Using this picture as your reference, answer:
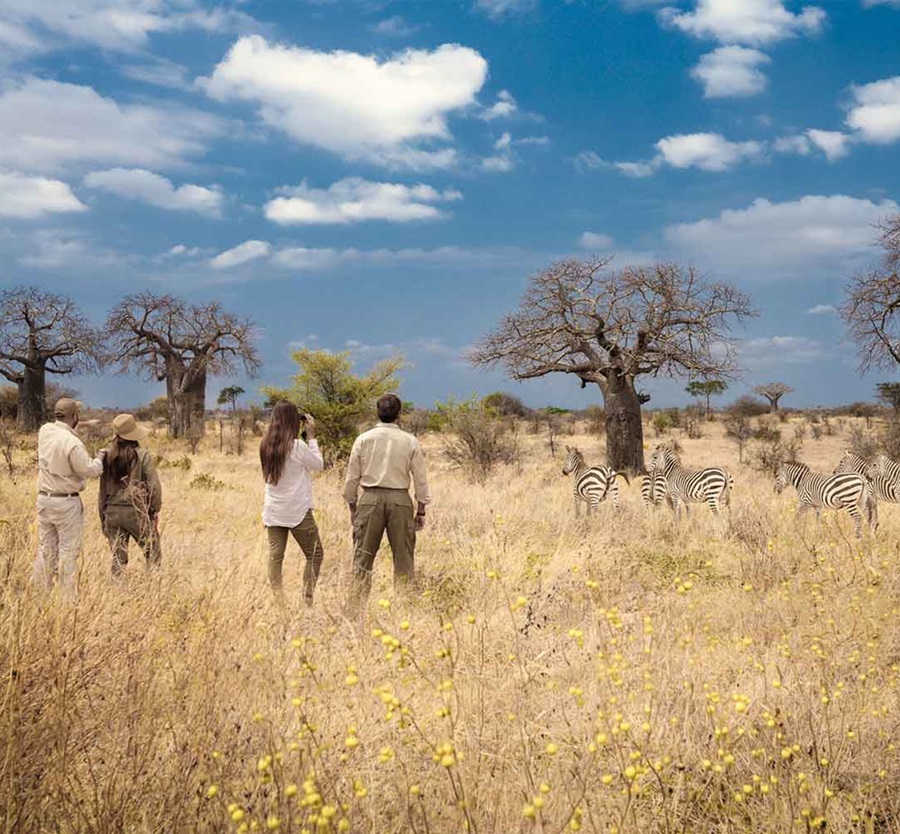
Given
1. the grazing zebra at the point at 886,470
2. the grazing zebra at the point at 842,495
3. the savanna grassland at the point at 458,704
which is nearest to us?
the savanna grassland at the point at 458,704

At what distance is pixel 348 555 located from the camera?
813 cm

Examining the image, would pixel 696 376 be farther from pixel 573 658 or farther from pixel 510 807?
pixel 510 807

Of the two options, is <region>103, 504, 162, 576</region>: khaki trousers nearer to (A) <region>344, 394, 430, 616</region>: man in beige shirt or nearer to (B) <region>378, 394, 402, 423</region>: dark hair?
(A) <region>344, 394, 430, 616</region>: man in beige shirt

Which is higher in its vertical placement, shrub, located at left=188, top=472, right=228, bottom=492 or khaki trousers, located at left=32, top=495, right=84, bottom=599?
khaki trousers, located at left=32, top=495, right=84, bottom=599

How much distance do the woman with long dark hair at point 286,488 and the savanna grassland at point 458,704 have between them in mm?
248

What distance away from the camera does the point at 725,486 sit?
34.1ft

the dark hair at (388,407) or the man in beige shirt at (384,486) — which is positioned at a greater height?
the dark hair at (388,407)

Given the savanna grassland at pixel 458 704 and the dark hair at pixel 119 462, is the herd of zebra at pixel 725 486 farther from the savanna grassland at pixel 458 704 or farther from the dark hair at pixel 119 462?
the dark hair at pixel 119 462

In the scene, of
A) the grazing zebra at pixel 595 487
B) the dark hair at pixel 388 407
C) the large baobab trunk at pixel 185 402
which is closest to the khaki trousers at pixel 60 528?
the dark hair at pixel 388 407

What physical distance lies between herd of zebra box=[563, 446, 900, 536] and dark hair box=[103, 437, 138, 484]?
6.76 m

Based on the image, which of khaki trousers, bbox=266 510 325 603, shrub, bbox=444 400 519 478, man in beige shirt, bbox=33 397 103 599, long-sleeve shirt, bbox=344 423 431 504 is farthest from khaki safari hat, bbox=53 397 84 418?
shrub, bbox=444 400 519 478

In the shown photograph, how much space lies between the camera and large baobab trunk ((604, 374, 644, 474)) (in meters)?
18.5

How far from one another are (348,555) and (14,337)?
1207 inches

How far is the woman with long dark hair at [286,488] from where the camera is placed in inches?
Result: 233
